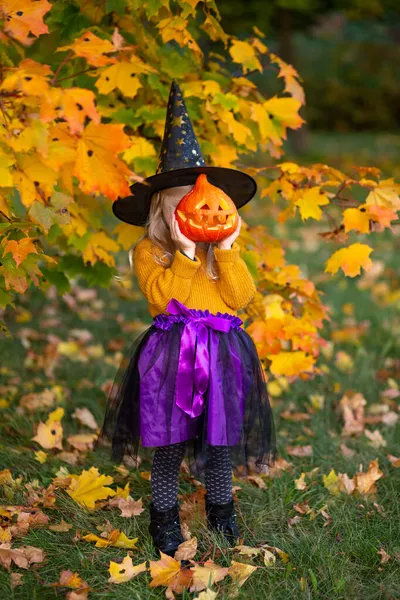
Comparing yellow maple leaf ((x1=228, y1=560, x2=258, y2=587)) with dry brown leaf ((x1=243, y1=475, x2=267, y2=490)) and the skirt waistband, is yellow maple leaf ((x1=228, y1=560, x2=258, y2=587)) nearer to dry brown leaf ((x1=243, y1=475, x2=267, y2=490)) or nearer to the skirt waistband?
dry brown leaf ((x1=243, y1=475, x2=267, y2=490))

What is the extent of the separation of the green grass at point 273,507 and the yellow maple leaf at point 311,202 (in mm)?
1168

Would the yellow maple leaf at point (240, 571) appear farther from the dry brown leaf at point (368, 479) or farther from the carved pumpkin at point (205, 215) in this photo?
the carved pumpkin at point (205, 215)

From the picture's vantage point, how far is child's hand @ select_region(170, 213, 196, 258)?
244 centimetres

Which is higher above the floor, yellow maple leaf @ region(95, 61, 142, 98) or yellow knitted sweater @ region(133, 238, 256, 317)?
yellow maple leaf @ region(95, 61, 142, 98)

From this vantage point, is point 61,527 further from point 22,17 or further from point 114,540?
point 22,17

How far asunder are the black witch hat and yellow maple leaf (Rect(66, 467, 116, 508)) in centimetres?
111

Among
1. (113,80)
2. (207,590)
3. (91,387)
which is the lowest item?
(91,387)

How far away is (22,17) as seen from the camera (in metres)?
2.07

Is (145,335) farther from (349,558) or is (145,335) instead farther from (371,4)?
(371,4)

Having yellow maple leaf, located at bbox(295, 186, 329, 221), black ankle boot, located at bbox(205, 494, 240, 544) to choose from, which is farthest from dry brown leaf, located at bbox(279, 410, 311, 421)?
yellow maple leaf, located at bbox(295, 186, 329, 221)

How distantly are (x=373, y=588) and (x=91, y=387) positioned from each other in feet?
7.08

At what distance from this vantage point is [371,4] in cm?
1073

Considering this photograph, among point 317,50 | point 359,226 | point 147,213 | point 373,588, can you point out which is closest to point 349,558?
point 373,588

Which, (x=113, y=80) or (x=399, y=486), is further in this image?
(x=399, y=486)
